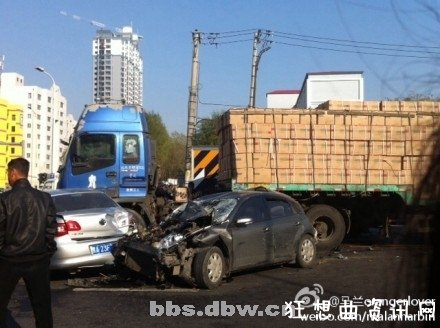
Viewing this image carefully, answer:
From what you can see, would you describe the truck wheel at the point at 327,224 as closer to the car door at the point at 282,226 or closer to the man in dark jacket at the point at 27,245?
the car door at the point at 282,226

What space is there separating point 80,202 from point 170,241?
2501 mm

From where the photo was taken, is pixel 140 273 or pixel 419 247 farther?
pixel 140 273

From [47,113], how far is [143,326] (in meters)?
114

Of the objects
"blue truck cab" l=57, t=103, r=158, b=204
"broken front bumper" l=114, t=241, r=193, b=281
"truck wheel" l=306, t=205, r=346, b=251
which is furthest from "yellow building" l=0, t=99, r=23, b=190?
"broken front bumper" l=114, t=241, r=193, b=281

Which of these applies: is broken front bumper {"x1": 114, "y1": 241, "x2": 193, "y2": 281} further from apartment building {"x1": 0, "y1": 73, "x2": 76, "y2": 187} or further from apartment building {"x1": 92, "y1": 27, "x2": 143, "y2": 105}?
apartment building {"x1": 0, "y1": 73, "x2": 76, "y2": 187}

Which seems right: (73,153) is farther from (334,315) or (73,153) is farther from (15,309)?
(334,315)

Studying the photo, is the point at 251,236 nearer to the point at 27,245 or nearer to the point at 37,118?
the point at 27,245

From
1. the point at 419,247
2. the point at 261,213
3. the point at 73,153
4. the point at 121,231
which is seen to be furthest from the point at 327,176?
the point at 419,247

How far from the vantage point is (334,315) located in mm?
7312

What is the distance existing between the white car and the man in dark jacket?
14.3 feet

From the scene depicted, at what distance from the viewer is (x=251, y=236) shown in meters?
10.1

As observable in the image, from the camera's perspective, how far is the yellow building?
29.0 meters

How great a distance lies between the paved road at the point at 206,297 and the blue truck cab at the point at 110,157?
377cm

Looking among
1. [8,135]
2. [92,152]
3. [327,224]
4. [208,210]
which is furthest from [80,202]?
[8,135]
